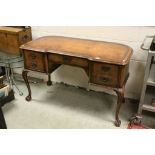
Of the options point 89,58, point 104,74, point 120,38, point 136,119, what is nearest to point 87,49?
point 89,58

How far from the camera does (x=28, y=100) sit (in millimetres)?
2377

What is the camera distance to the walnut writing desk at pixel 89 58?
172cm

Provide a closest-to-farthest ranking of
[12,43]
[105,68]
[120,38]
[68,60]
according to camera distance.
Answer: [105,68] < [68,60] < [120,38] < [12,43]

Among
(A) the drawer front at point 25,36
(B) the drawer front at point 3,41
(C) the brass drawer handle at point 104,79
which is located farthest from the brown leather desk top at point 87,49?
(B) the drawer front at point 3,41

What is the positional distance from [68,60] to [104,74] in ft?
1.14

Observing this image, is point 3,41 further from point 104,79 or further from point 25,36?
point 104,79

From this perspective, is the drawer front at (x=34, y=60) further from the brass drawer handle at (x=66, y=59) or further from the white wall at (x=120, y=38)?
the white wall at (x=120, y=38)

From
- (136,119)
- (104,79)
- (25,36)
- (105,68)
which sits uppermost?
(25,36)

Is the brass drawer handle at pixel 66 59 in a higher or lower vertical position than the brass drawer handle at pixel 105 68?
higher

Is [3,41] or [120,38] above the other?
[120,38]

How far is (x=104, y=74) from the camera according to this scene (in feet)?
5.80

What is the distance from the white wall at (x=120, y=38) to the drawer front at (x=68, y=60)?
1.76ft

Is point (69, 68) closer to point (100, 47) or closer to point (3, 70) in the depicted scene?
point (100, 47)

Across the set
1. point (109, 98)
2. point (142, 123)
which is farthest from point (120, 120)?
point (109, 98)
